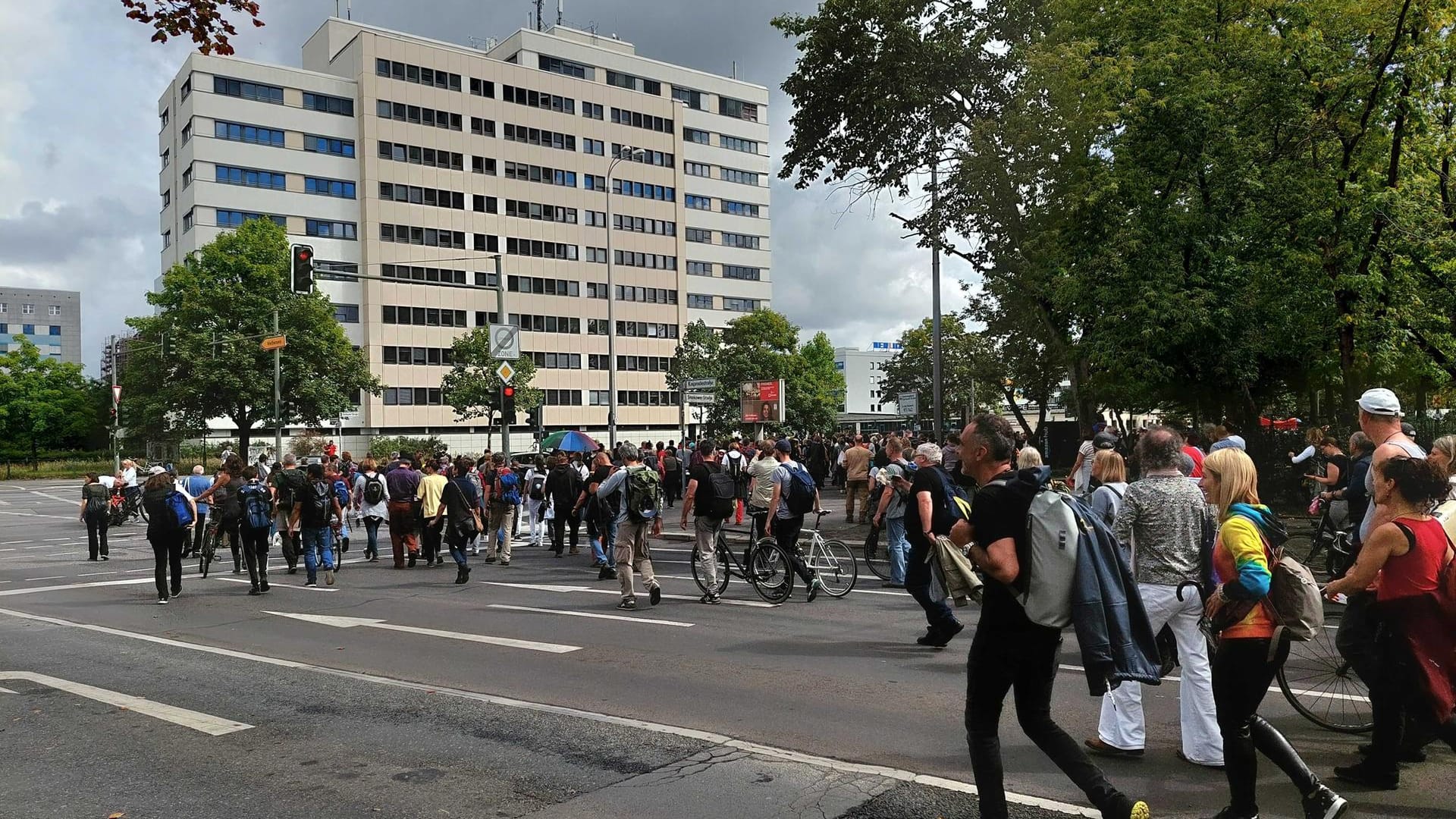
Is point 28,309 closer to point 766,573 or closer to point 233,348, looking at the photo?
point 233,348

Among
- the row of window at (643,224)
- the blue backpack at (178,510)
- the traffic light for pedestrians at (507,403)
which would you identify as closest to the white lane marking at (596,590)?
the blue backpack at (178,510)

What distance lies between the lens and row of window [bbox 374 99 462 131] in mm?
65500

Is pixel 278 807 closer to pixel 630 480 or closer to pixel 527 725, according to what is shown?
pixel 527 725

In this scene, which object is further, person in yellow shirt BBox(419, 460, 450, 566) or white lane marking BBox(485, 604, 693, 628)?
person in yellow shirt BBox(419, 460, 450, 566)

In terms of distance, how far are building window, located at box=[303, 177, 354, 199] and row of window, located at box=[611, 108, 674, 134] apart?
2007 cm

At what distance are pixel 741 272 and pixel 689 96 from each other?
1417cm

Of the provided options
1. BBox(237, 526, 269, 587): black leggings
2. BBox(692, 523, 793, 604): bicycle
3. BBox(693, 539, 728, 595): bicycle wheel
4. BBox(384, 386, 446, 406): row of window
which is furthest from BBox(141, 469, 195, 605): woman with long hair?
BBox(384, 386, 446, 406): row of window

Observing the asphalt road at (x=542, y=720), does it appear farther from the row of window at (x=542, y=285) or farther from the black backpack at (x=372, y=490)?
the row of window at (x=542, y=285)

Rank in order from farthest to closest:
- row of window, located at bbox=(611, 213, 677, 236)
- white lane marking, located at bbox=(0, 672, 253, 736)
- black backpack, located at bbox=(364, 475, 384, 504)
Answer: row of window, located at bbox=(611, 213, 677, 236) < black backpack, located at bbox=(364, 475, 384, 504) < white lane marking, located at bbox=(0, 672, 253, 736)

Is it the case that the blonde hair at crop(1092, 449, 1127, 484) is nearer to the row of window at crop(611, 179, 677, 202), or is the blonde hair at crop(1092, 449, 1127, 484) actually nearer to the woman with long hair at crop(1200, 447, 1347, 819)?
the woman with long hair at crop(1200, 447, 1347, 819)

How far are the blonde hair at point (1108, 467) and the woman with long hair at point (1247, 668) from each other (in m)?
2.35

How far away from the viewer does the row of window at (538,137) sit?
71.2m

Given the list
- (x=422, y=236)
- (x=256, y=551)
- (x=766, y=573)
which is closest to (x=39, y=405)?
(x=422, y=236)

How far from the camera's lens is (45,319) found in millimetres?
153875
